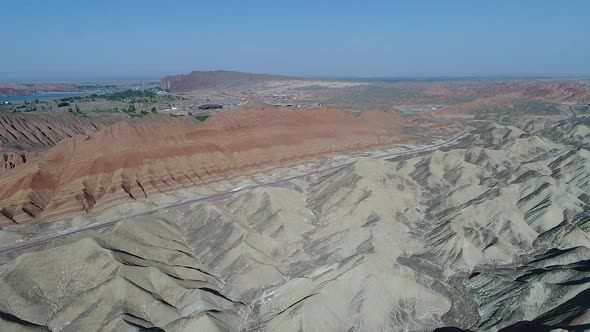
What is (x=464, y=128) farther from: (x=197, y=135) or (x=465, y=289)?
(x=465, y=289)

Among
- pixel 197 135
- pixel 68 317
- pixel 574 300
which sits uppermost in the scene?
pixel 197 135

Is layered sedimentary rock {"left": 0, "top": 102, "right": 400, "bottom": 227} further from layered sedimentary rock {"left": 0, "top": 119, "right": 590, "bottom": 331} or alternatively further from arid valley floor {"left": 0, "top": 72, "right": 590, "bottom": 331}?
layered sedimentary rock {"left": 0, "top": 119, "right": 590, "bottom": 331}

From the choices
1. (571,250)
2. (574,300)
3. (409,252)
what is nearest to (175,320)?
(409,252)

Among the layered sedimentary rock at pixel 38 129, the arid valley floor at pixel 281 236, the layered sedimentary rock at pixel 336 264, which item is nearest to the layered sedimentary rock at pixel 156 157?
the arid valley floor at pixel 281 236

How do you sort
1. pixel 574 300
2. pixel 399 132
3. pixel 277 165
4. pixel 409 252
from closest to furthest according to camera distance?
pixel 574 300, pixel 409 252, pixel 277 165, pixel 399 132

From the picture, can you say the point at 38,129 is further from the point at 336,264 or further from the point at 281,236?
the point at 336,264

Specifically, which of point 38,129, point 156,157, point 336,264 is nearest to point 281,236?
point 336,264
